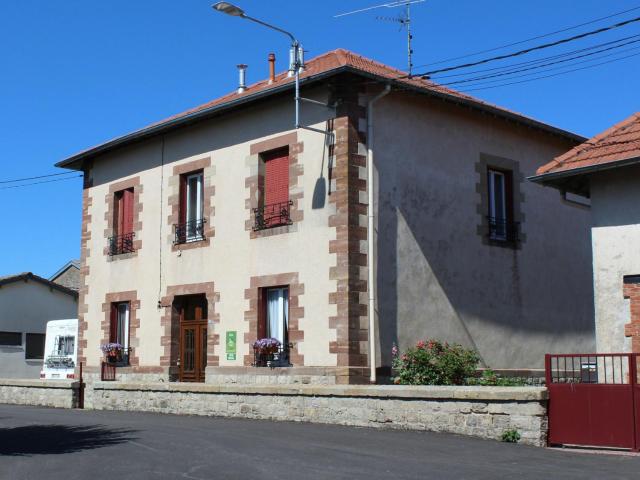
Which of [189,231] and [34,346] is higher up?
[189,231]

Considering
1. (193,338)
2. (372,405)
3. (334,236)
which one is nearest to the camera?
(372,405)

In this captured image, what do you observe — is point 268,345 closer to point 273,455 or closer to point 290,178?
point 290,178

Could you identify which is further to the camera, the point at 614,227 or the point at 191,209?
the point at 191,209

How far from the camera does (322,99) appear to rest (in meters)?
16.7

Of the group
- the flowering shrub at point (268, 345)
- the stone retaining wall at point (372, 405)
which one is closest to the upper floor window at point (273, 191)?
the flowering shrub at point (268, 345)

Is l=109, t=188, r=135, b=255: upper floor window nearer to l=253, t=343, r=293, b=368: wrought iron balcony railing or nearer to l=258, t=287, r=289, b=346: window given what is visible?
l=258, t=287, r=289, b=346: window

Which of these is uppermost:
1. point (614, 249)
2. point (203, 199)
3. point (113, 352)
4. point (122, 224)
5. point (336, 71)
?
point (336, 71)

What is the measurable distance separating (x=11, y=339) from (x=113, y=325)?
519 inches

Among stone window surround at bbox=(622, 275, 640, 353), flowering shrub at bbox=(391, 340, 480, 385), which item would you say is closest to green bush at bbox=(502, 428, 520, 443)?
stone window surround at bbox=(622, 275, 640, 353)

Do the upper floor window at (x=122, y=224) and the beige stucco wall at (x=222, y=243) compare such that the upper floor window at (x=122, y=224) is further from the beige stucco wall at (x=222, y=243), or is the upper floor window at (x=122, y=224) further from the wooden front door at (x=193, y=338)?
the wooden front door at (x=193, y=338)

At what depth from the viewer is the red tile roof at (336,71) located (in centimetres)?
1666

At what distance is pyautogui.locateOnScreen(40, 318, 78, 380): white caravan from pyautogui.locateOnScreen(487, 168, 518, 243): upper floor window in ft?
42.2

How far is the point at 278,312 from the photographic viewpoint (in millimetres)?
17469

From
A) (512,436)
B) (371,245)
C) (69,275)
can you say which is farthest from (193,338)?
(69,275)
